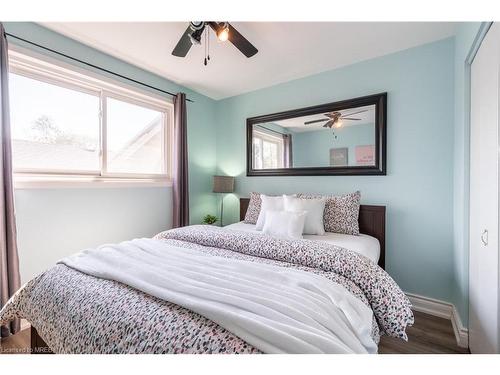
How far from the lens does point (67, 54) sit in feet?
7.00

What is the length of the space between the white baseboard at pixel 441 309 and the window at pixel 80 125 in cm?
313

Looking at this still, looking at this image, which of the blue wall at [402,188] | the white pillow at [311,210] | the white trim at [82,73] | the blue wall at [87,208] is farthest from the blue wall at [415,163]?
the white trim at [82,73]

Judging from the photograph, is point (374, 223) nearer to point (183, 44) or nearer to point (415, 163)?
point (415, 163)

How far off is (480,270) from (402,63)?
1.96 metres

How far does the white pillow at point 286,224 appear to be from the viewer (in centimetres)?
208

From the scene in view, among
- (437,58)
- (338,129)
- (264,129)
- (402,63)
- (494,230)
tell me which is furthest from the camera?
(264,129)

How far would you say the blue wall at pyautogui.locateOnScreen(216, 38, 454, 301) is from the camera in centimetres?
210

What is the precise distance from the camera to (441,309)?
2.10 meters

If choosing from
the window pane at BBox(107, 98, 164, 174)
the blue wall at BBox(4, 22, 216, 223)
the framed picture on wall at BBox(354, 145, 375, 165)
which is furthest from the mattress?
the window pane at BBox(107, 98, 164, 174)

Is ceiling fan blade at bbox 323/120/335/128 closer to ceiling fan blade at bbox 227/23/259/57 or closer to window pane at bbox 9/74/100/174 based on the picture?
ceiling fan blade at bbox 227/23/259/57

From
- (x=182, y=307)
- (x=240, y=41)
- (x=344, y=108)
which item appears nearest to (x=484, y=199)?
(x=344, y=108)
